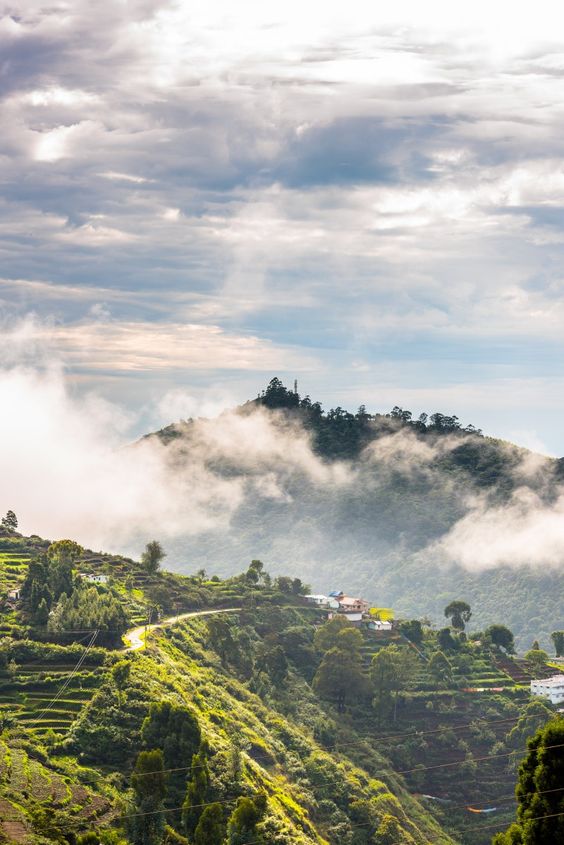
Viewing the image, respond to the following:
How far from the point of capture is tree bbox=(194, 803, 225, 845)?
58.3m

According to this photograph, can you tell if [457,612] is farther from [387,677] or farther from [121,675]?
[121,675]

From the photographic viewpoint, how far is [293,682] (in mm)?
111438

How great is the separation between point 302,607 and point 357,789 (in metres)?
46.9

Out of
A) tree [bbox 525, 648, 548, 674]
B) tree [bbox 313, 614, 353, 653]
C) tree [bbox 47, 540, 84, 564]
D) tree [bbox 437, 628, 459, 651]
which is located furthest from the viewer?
tree [bbox 437, 628, 459, 651]

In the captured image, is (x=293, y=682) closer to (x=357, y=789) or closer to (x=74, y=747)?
(x=357, y=789)

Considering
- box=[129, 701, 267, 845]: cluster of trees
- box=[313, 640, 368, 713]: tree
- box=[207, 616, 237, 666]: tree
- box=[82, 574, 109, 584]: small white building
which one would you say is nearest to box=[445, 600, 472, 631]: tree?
box=[313, 640, 368, 713]: tree

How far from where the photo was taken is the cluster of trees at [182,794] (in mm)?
59156

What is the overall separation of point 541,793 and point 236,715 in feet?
163

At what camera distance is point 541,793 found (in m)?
44.4

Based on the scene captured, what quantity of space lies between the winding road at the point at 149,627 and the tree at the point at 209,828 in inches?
1230

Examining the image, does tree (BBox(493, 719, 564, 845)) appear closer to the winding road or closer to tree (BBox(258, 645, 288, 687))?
the winding road

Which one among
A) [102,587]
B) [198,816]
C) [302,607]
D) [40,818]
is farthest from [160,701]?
[302,607]

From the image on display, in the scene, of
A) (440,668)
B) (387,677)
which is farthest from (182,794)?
(440,668)

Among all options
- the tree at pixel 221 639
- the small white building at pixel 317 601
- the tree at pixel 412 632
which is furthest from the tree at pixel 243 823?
the small white building at pixel 317 601
